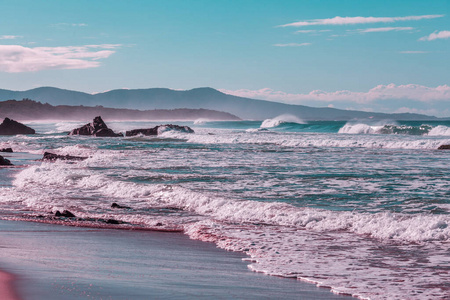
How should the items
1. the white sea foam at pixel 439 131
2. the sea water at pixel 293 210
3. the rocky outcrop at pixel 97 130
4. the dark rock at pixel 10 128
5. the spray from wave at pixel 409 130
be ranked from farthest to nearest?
the dark rock at pixel 10 128, the spray from wave at pixel 409 130, the white sea foam at pixel 439 131, the rocky outcrop at pixel 97 130, the sea water at pixel 293 210

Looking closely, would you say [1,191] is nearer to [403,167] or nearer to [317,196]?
[317,196]

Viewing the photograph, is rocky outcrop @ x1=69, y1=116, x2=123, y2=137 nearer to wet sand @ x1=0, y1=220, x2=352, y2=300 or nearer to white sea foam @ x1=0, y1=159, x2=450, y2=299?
white sea foam @ x1=0, y1=159, x2=450, y2=299

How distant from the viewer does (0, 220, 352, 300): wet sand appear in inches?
183

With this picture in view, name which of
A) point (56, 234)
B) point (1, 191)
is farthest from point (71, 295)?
point (1, 191)

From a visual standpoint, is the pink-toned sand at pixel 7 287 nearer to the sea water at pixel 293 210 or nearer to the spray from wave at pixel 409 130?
the sea water at pixel 293 210

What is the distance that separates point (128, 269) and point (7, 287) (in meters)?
1.34

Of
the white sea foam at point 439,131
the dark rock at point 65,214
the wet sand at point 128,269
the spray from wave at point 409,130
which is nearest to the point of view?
the wet sand at point 128,269

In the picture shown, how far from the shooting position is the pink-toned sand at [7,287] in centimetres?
419

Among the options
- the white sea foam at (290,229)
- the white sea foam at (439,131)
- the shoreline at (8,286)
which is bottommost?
the white sea foam at (290,229)

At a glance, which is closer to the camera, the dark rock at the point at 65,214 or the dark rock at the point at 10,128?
the dark rock at the point at 65,214

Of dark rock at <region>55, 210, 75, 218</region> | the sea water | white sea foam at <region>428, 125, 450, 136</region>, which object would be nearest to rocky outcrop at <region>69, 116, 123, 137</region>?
the sea water

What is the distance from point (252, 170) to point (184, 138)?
2718cm

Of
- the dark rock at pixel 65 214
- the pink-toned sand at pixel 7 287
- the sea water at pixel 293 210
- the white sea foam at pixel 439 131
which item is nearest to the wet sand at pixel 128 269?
the pink-toned sand at pixel 7 287

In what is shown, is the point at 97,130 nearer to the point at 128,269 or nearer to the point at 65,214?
the point at 65,214
